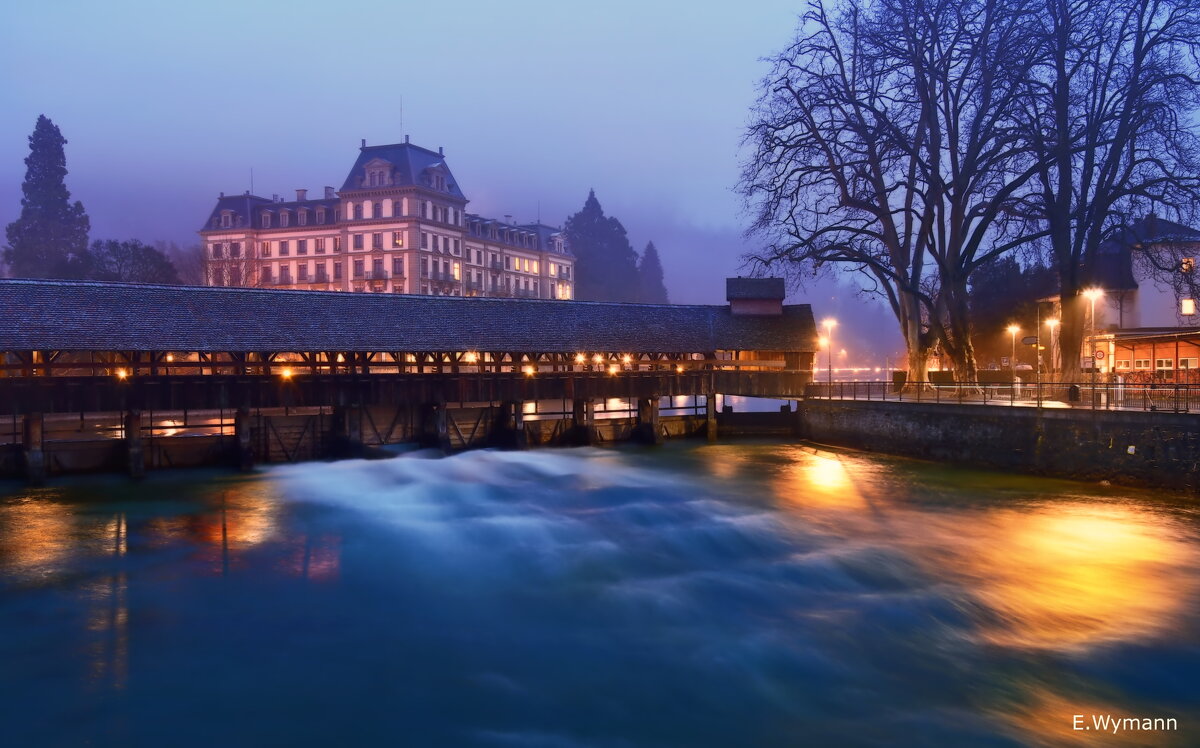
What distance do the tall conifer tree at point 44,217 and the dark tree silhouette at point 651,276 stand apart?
83754 mm

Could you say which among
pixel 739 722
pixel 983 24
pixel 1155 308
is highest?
pixel 983 24

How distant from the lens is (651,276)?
142m

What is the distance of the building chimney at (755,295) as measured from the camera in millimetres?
46062

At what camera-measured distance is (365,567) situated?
62.7 feet

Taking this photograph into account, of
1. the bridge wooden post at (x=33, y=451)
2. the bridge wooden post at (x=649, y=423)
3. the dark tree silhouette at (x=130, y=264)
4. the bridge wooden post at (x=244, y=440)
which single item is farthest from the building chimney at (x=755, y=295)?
the dark tree silhouette at (x=130, y=264)

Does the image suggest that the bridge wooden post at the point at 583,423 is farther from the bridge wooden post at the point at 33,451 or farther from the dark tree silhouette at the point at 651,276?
the dark tree silhouette at the point at 651,276

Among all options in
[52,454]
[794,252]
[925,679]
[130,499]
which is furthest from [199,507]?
[794,252]

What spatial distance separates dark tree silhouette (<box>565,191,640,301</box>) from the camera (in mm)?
127000

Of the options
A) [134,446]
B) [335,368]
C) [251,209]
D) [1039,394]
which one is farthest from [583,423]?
[251,209]

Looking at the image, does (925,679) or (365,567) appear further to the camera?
(365,567)

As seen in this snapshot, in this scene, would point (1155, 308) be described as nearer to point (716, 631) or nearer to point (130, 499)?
point (716, 631)

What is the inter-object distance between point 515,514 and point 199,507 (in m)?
9.82

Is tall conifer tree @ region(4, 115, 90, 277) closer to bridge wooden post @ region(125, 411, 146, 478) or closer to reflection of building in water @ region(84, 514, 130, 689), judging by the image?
bridge wooden post @ region(125, 411, 146, 478)

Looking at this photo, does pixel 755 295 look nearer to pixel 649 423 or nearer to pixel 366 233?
pixel 649 423
